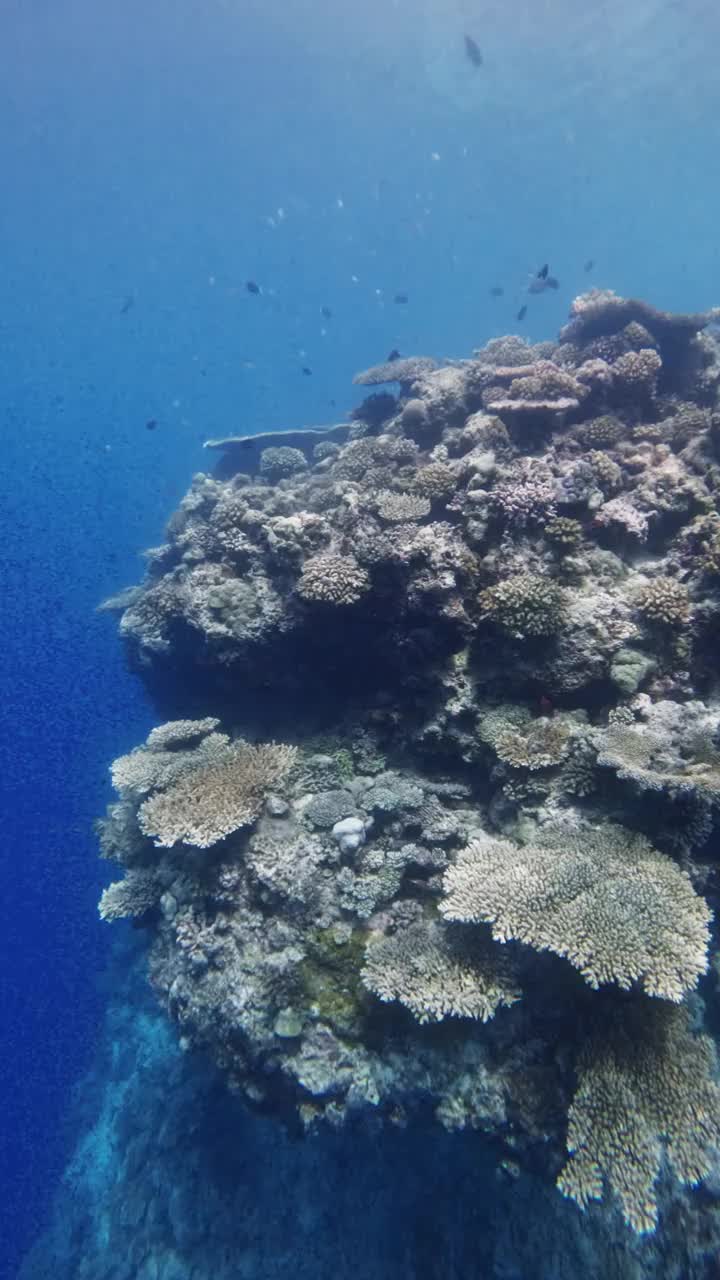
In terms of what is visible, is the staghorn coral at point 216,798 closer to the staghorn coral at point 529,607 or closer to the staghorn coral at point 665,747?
the staghorn coral at point 529,607

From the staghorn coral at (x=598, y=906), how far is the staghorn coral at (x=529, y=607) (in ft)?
7.10

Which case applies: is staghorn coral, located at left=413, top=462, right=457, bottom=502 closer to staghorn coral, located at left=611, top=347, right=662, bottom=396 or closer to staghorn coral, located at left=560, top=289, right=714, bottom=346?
staghorn coral, located at left=611, top=347, right=662, bottom=396

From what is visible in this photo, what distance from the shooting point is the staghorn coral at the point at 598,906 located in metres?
4.55

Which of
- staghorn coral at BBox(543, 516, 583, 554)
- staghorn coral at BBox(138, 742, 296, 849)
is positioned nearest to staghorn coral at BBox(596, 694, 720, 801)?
staghorn coral at BBox(543, 516, 583, 554)

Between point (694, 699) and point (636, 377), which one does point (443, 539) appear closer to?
point (694, 699)

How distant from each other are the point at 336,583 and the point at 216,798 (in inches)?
117

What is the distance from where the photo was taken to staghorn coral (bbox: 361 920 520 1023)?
505 centimetres

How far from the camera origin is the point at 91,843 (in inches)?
559

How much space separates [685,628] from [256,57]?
77.8m

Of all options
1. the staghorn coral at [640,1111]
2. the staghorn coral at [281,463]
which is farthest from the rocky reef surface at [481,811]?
the staghorn coral at [281,463]

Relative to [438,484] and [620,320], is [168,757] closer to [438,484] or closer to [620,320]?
[438,484]

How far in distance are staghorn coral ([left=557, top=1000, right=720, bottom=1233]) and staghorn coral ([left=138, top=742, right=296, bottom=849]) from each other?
392 centimetres

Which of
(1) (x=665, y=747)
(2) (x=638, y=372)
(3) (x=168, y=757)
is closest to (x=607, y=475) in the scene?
(2) (x=638, y=372)

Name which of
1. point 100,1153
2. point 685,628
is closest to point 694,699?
point 685,628
